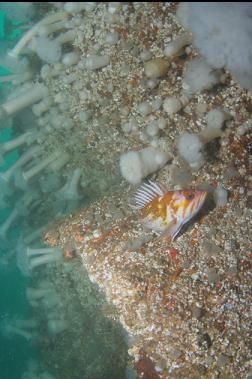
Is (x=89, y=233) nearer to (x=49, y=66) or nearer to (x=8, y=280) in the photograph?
(x=49, y=66)

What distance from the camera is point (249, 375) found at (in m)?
3.38

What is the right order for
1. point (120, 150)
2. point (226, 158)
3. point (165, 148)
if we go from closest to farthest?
point (226, 158)
point (165, 148)
point (120, 150)

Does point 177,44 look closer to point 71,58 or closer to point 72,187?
point 71,58

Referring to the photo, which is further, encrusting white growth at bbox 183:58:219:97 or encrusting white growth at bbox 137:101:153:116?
encrusting white growth at bbox 137:101:153:116

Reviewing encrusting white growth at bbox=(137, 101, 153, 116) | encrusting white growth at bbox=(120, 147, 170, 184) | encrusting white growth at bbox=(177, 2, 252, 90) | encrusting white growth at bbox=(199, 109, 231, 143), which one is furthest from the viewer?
encrusting white growth at bbox=(137, 101, 153, 116)

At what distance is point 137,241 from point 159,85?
187 centimetres

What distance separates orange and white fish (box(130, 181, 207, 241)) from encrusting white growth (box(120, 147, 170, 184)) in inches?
16.2

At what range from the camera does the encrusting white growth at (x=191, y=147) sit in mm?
3665

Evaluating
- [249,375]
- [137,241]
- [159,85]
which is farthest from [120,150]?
[249,375]

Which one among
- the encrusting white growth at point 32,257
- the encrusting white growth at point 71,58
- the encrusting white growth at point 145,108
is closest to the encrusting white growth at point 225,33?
the encrusting white growth at point 145,108

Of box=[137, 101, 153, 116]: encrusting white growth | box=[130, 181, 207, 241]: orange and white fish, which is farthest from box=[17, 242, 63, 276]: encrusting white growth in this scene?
box=[137, 101, 153, 116]: encrusting white growth

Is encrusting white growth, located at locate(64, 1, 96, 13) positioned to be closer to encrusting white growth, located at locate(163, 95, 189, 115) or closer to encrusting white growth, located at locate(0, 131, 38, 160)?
encrusting white growth, located at locate(163, 95, 189, 115)

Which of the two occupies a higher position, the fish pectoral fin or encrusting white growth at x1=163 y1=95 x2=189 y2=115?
encrusting white growth at x1=163 y1=95 x2=189 y2=115

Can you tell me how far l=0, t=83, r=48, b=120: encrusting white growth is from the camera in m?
5.43
